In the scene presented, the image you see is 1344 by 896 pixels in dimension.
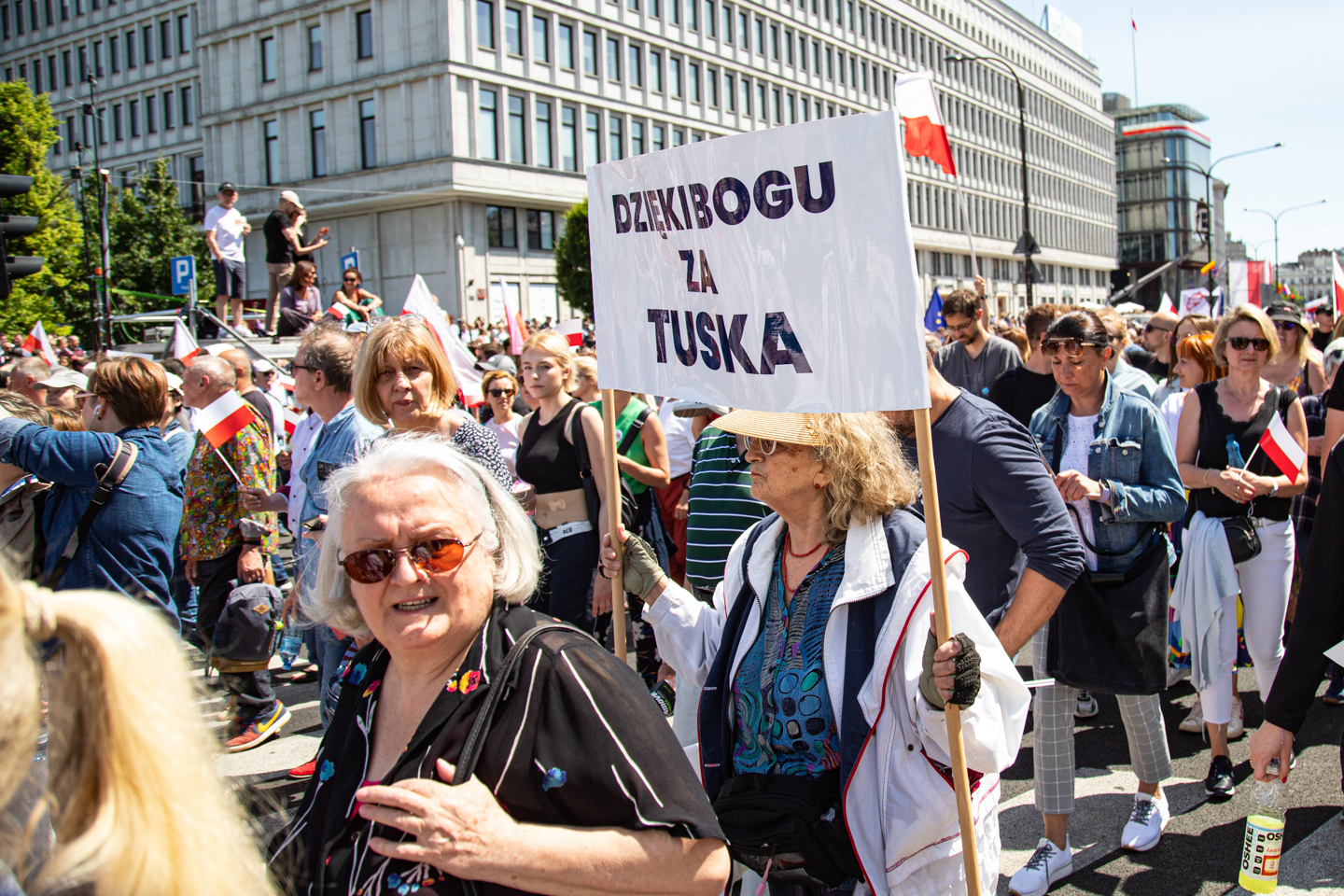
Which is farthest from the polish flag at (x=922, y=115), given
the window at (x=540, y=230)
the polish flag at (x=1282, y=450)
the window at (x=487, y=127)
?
the window at (x=540, y=230)

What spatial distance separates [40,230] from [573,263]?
799 inches

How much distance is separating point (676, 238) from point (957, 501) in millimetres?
1231

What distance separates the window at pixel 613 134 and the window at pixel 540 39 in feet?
14.6

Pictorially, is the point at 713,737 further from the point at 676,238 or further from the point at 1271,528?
the point at 1271,528

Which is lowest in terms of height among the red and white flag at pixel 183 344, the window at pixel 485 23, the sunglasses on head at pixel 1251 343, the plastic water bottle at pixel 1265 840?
the plastic water bottle at pixel 1265 840

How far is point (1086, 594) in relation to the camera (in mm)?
3680

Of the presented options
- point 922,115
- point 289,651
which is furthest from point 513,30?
point 289,651

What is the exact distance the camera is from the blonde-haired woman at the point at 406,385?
3.87 metres

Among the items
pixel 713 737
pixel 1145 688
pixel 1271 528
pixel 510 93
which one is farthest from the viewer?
pixel 510 93

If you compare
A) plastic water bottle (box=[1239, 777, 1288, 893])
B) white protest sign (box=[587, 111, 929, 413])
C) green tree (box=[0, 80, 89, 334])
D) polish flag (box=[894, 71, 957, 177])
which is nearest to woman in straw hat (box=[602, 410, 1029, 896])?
white protest sign (box=[587, 111, 929, 413])

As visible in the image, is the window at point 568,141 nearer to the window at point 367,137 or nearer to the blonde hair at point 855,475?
the window at point 367,137

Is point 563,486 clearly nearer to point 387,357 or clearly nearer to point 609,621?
point 609,621

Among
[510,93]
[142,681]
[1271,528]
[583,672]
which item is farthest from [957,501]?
[510,93]

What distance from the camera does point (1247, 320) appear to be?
4.81 meters
